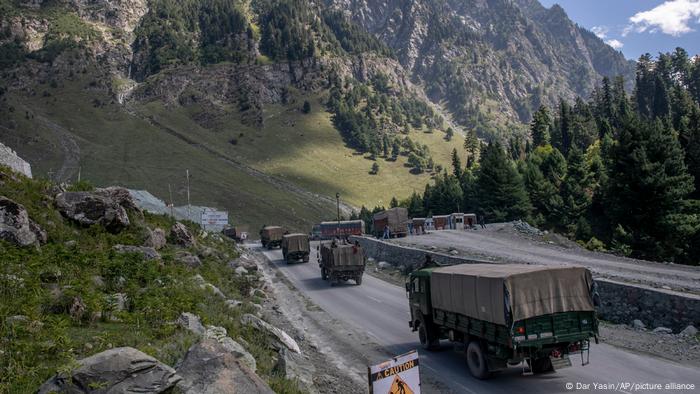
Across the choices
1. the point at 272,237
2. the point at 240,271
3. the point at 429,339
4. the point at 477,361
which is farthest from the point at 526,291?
the point at 272,237

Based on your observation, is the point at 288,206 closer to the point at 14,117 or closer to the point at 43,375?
the point at 14,117

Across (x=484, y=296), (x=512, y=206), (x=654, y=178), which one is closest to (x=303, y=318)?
(x=484, y=296)

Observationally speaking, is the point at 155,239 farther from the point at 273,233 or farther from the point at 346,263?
the point at 273,233

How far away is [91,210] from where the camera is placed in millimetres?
22406

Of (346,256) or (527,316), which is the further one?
(346,256)

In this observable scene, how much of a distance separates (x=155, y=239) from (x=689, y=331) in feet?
80.6

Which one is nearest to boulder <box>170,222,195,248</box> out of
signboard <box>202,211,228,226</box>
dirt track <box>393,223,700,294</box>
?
dirt track <box>393,223,700,294</box>

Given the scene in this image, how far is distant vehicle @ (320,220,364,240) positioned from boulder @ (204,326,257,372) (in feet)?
232

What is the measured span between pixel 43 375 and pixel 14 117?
162053mm

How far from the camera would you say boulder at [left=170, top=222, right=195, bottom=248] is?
3158 centimetres

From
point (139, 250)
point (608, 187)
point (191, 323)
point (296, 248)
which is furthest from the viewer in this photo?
point (296, 248)

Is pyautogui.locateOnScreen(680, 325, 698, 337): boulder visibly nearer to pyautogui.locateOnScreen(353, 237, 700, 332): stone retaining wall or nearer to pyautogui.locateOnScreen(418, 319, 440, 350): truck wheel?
pyautogui.locateOnScreen(353, 237, 700, 332): stone retaining wall

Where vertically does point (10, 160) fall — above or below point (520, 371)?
above

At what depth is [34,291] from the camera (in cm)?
1207
